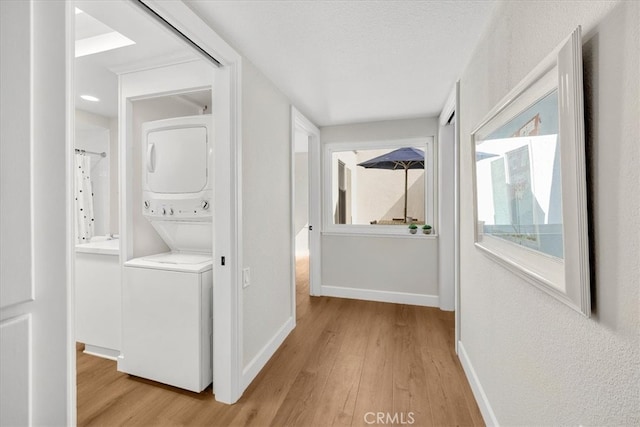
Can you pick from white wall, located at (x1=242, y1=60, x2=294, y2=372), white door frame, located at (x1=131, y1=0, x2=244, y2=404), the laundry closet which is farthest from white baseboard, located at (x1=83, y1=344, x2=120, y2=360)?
white wall, located at (x1=242, y1=60, x2=294, y2=372)

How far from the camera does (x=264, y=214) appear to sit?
86.4 inches

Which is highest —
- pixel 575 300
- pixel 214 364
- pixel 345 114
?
pixel 345 114

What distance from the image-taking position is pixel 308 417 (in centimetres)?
159

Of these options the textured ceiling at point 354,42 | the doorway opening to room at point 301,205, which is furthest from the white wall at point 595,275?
the doorway opening to room at point 301,205

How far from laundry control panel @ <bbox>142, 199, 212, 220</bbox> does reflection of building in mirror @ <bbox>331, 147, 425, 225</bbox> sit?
208 centimetres

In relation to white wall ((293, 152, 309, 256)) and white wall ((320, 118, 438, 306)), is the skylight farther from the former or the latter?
white wall ((293, 152, 309, 256))

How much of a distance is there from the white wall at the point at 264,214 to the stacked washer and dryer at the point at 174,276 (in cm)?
27

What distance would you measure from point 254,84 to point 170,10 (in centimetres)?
80

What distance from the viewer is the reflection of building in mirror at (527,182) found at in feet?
2.72

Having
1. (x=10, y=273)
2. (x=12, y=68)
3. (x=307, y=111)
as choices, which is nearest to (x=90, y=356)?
(x=10, y=273)

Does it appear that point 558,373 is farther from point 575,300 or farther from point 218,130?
point 218,130

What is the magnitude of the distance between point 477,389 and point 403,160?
2472mm

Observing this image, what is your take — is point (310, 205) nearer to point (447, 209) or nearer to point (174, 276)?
point (447, 209)

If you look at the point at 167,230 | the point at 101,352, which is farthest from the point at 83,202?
the point at 101,352
